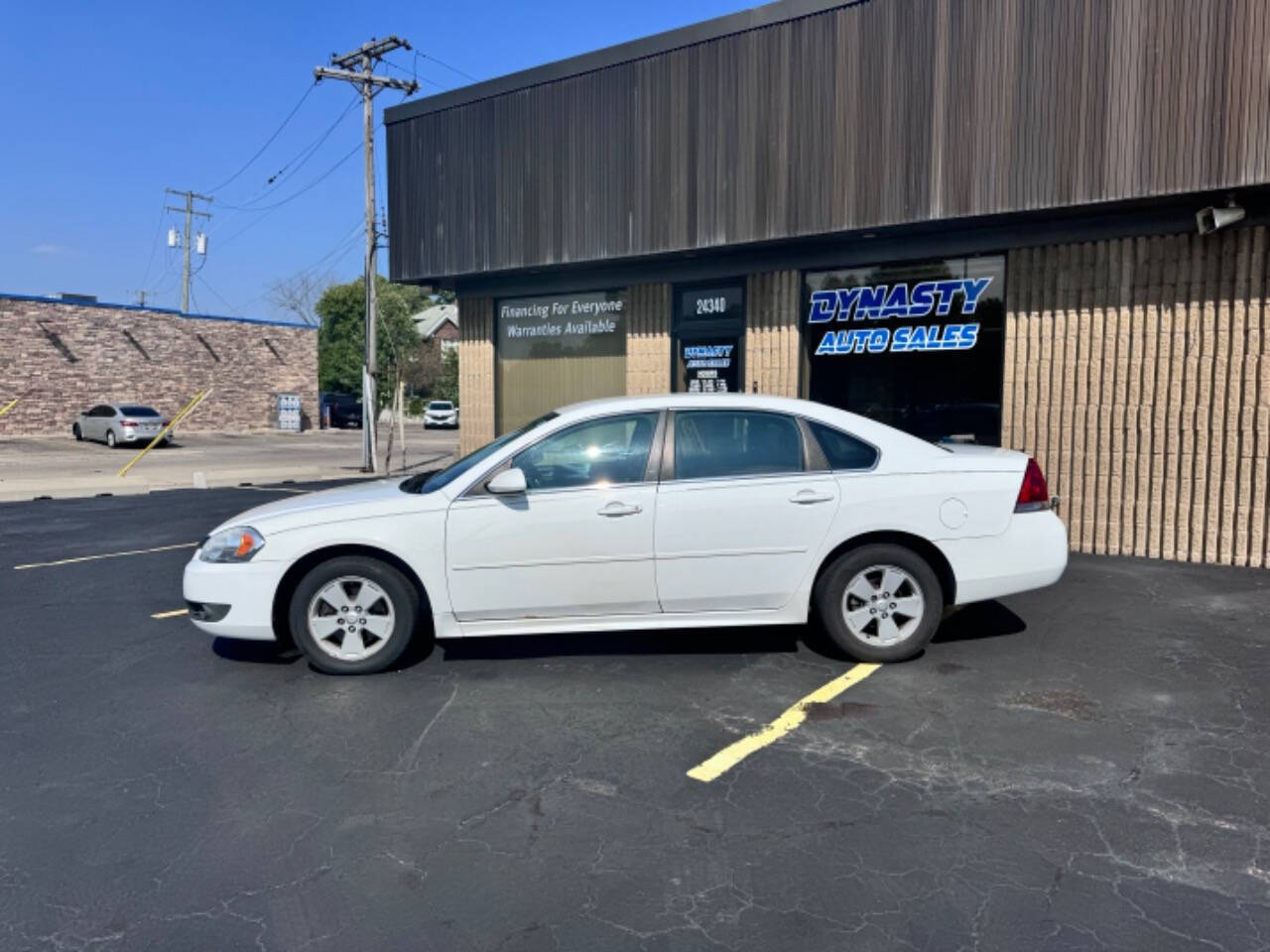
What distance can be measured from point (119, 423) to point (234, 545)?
31.3 m

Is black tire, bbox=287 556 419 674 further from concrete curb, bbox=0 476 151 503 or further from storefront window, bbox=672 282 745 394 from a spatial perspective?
concrete curb, bbox=0 476 151 503

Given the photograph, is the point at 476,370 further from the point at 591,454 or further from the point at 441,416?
the point at 441,416

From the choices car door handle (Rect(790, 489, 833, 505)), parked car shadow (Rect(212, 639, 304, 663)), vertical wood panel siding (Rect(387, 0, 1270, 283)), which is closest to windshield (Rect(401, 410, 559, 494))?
parked car shadow (Rect(212, 639, 304, 663))

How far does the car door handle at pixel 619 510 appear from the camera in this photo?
5.14m

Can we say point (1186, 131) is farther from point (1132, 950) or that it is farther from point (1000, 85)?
point (1132, 950)

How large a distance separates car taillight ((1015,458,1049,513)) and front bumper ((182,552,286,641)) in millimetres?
4234

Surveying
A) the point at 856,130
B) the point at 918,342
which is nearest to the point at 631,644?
the point at 918,342

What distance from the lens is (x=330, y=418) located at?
153 ft

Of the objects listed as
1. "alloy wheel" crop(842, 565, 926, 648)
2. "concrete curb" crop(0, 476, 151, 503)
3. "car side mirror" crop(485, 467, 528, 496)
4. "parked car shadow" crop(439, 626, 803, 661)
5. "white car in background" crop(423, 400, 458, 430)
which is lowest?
"parked car shadow" crop(439, 626, 803, 661)

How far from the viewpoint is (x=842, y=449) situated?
17.9 ft

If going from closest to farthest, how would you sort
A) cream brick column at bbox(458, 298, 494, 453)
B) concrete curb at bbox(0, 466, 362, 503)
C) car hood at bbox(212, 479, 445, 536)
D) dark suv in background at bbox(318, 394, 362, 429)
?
car hood at bbox(212, 479, 445, 536) < cream brick column at bbox(458, 298, 494, 453) < concrete curb at bbox(0, 466, 362, 503) < dark suv in background at bbox(318, 394, 362, 429)

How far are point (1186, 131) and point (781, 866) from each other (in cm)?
732

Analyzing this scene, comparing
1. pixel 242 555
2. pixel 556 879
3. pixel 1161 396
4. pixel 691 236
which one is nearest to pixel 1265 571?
pixel 1161 396

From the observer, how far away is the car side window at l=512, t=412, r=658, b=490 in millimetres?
5266
